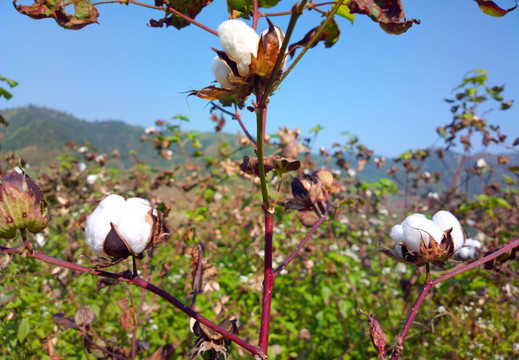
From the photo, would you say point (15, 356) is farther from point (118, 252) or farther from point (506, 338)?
point (506, 338)

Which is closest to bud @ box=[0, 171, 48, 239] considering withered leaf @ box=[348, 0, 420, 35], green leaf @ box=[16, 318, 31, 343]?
withered leaf @ box=[348, 0, 420, 35]

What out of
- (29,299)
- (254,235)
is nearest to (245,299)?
(254,235)

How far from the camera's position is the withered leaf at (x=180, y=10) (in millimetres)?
687

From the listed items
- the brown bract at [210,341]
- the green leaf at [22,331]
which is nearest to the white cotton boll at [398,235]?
the brown bract at [210,341]

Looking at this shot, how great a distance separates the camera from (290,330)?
2723mm

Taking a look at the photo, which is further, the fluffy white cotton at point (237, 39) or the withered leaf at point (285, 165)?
the withered leaf at point (285, 165)

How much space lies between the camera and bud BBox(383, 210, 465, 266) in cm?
69

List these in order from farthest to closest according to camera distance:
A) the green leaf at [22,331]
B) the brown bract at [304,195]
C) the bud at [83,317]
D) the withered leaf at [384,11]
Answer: the green leaf at [22,331] → the bud at [83,317] → the brown bract at [304,195] → the withered leaf at [384,11]

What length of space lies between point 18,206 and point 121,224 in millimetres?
165

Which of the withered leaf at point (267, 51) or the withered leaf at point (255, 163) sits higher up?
the withered leaf at point (267, 51)

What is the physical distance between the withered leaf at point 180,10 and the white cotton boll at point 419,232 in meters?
0.66

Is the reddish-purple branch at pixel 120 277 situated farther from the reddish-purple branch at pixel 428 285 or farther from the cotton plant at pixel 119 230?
the reddish-purple branch at pixel 428 285

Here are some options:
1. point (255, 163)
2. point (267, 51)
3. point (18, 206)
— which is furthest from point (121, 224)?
point (267, 51)

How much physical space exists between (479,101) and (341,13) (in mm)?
A: 3612
